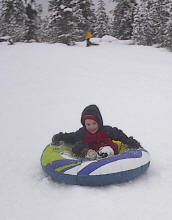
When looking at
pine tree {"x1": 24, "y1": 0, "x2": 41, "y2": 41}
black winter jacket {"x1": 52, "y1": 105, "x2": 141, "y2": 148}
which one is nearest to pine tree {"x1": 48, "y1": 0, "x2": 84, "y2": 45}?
pine tree {"x1": 24, "y1": 0, "x2": 41, "y2": 41}

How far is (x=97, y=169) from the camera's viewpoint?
155 inches

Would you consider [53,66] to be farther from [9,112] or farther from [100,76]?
[9,112]

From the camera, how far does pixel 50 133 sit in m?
7.09

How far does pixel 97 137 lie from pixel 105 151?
39 cm

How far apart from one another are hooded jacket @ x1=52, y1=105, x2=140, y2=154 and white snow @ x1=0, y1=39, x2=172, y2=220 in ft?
1.98

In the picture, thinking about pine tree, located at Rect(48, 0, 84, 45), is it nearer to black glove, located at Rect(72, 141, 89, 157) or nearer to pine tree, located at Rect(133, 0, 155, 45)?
pine tree, located at Rect(133, 0, 155, 45)

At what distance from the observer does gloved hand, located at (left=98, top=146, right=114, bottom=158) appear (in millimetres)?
4363

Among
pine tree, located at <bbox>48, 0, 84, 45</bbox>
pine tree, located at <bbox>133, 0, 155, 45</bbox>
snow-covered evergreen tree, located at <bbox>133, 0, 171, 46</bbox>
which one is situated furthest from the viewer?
pine tree, located at <bbox>133, 0, 155, 45</bbox>

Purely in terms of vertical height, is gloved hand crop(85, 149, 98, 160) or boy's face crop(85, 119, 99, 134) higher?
boy's face crop(85, 119, 99, 134)

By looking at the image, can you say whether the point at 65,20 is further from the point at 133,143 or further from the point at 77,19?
the point at 133,143

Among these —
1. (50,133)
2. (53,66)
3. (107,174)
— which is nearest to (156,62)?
(53,66)

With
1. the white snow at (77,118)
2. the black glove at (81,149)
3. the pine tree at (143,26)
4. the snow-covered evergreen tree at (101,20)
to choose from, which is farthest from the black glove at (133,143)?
the snow-covered evergreen tree at (101,20)

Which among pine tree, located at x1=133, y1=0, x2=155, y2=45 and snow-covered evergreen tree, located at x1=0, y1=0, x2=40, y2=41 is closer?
pine tree, located at x1=133, y1=0, x2=155, y2=45

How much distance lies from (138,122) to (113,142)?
9.17 ft
